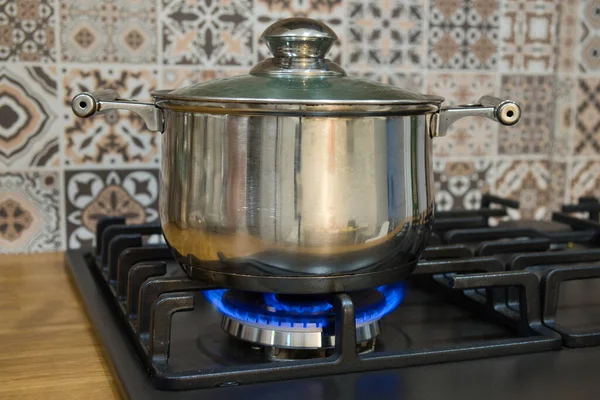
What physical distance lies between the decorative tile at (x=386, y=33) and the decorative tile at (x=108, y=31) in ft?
0.93

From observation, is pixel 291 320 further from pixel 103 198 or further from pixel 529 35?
pixel 529 35

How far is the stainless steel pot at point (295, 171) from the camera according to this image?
55 centimetres

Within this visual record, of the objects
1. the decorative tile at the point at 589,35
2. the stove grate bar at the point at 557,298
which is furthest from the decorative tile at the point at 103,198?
the decorative tile at the point at 589,35

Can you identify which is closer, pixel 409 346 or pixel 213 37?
pixel 409 346

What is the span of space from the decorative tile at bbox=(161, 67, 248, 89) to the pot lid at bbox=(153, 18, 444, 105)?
15.5 inches

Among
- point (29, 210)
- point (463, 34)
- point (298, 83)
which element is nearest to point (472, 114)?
point (298, 83)

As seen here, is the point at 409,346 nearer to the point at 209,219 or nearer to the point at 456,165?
the point at 209,219

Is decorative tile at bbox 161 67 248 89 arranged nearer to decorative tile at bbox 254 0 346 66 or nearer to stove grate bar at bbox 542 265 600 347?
decorative tile at bbox 254 0 346 66

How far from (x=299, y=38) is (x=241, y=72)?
0.43 metres

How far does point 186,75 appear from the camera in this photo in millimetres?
1004

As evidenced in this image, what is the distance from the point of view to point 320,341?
0.59 meters

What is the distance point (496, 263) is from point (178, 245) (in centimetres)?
30

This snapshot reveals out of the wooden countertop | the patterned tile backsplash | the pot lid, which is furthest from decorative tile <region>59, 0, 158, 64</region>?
the pot lid

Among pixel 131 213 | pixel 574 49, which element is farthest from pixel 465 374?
pixel 574 49
